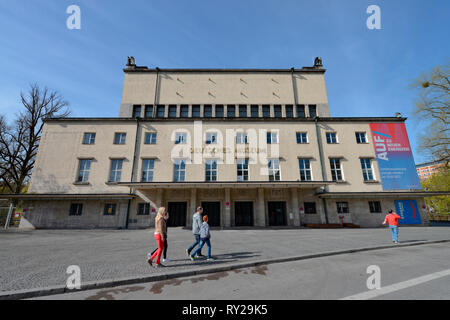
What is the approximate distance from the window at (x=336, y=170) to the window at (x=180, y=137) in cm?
1717

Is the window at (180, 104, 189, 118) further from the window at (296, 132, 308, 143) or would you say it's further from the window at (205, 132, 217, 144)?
the window at (296, 132, 308, 143)

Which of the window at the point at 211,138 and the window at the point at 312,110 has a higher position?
the window at the point at 312,110

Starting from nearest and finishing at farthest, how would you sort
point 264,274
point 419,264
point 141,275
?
point 141,275 < point 264,274 < point 419,264

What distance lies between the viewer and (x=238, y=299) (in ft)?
12.7

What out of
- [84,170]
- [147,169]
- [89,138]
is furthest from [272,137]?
[84,170]

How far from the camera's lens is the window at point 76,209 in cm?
1955

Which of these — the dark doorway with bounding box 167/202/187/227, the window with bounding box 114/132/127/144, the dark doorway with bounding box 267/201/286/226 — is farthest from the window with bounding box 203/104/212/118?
the dark doorway with bounding box 267/201/286/226

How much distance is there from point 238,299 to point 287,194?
60.1 ft

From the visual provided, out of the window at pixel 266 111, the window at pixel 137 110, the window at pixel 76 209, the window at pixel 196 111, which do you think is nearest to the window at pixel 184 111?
the window at pixel 196 111

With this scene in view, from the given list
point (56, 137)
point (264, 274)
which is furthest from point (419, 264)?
point (56, 137)

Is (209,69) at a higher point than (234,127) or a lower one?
higher

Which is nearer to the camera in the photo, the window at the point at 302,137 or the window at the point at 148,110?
the window at the point at 302,137

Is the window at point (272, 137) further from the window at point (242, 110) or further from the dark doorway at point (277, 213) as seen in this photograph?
the dark doorway at point (277, 213)
